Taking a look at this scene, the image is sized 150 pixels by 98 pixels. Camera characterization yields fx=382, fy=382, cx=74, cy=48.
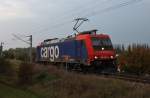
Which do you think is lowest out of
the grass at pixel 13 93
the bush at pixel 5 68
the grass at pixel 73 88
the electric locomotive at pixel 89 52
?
the grass at pixel 13 93

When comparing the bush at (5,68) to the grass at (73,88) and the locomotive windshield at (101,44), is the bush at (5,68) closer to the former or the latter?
the grass at (73,88)

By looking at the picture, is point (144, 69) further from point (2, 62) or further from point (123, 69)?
point (2, 62)

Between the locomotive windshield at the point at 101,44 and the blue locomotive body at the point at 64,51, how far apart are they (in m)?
0.94

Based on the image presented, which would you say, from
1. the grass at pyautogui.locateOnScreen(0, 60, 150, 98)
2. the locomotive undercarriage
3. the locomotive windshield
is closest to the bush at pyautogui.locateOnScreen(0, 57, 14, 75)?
the grass at pyautogui.locateOnScreen(0, 60, 150, 98)

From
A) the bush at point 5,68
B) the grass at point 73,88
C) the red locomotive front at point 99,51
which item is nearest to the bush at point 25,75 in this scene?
the grass at point 73,88

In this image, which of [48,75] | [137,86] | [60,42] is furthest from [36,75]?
[137,86]

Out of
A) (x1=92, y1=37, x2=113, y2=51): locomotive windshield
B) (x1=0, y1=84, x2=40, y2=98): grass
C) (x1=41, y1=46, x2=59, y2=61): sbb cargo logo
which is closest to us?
(x1=0, y1=84, x2=40, y2=98): grass

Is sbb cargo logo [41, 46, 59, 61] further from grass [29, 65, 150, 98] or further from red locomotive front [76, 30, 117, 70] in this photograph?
grass [29, 65, 150, 98]

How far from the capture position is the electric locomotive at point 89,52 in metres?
30.6

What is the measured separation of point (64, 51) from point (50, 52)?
5.03m

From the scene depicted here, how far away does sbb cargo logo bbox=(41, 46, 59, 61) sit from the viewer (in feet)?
128

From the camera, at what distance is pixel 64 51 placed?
119 feet

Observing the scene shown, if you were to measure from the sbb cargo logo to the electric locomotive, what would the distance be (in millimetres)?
1982

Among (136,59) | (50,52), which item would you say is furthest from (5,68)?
(136,59)
